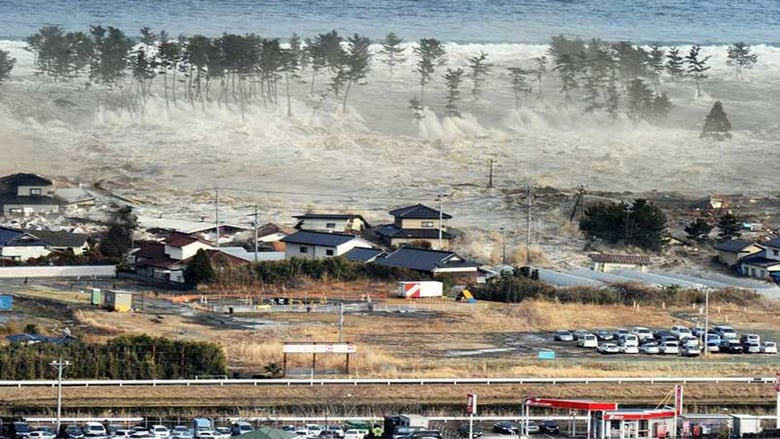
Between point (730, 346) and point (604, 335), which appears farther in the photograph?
point (604, 335)

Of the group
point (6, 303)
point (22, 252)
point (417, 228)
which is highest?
point (6, 303)

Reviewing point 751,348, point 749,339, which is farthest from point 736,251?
point 751,348

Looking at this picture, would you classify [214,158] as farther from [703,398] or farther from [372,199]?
[703,398]

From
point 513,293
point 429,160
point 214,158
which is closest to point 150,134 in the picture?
point 214,158

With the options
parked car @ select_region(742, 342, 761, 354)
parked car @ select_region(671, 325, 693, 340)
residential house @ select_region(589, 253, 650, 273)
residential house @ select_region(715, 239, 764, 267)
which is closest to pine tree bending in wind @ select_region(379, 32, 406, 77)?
residential house @ select_region(715, 239, 764, 267)

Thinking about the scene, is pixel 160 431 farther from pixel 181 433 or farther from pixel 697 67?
pixel 697 67

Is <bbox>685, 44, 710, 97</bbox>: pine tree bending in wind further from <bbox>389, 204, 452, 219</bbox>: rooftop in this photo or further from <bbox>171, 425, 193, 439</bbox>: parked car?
<bbox>171, 425, 193, 439</bbox>: parked car

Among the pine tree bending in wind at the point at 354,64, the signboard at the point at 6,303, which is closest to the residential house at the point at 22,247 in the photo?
the signboard at the point at 6,303
